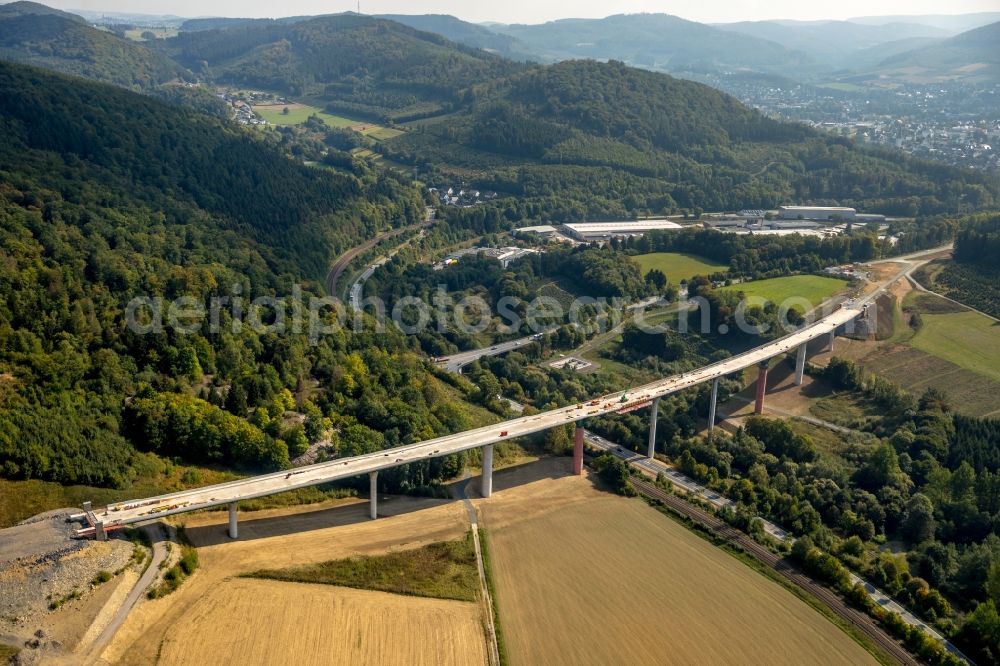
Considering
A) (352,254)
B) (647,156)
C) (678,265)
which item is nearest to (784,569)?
(678,265)

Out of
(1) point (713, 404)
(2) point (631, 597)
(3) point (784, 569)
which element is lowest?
(3) point (784, 569)

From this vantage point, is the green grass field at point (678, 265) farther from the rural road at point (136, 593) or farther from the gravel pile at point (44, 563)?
the gravel pile at point (44, 563)

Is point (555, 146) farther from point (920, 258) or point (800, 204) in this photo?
point (920, 258)

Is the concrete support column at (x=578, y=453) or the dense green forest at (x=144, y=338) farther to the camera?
the concrete support column at (x=578, y=453)

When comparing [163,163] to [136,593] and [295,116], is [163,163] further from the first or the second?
[295,116]

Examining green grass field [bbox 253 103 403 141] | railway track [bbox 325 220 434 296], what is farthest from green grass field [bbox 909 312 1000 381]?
green grass field [bbox 253 103 403 141]

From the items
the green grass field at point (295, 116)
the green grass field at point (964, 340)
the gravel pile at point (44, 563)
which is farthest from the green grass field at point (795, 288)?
the green grass field at point (295, 116)
